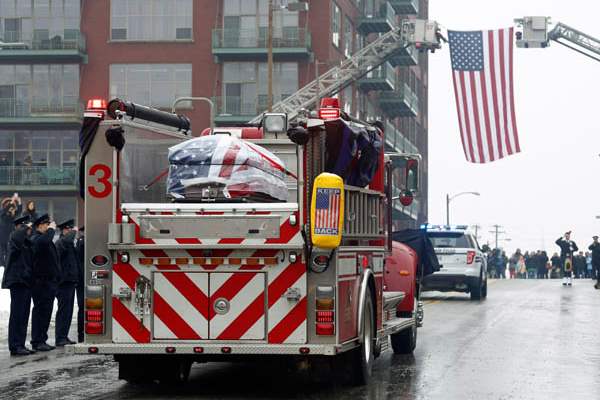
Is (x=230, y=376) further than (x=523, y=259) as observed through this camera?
No

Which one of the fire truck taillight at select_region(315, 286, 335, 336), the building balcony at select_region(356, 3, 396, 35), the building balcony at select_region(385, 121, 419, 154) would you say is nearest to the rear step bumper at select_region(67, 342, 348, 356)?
the fire truck taillight at select_region(315, 286, 335, 336)

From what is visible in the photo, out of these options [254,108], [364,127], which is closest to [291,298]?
[364,127]

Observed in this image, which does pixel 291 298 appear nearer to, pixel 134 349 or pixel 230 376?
pixel 134 349

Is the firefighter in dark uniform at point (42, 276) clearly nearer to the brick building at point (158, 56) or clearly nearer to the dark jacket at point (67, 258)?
the dark jacket at point (67, 258)

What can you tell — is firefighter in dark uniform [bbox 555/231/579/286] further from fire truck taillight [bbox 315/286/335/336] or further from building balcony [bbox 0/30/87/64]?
fire truck taillight [bbox 315/286/335/336]

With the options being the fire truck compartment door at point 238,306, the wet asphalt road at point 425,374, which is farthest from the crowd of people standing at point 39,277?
the fire truck compartment door at point 238,306

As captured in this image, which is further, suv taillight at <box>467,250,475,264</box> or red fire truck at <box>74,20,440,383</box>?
suv taillight at <box>467,250,475,264</box>

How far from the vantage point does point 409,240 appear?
18.5m

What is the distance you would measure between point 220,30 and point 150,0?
12.5 feet

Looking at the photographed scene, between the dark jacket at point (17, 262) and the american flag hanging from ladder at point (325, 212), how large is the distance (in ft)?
21.5

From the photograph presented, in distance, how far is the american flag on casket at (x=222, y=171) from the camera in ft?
38.5

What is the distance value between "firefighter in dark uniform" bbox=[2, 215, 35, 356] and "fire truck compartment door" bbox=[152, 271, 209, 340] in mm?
5378

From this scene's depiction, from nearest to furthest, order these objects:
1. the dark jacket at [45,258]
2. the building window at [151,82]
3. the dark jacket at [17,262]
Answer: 1. the dark jacket at [17,262]
2. the dark jacket at [45,258]
3. the building window at [151,82]

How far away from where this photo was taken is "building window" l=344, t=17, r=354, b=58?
6497 centimetres
